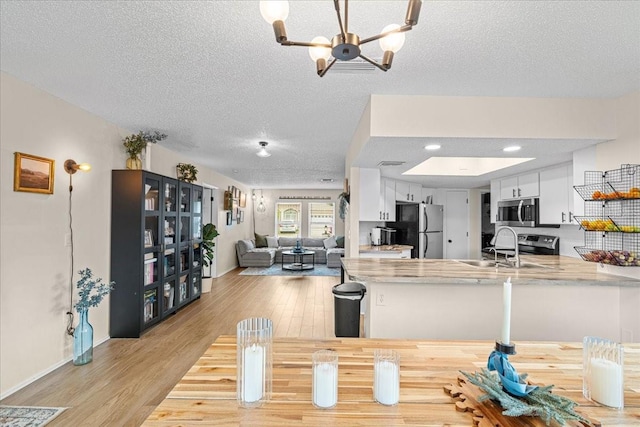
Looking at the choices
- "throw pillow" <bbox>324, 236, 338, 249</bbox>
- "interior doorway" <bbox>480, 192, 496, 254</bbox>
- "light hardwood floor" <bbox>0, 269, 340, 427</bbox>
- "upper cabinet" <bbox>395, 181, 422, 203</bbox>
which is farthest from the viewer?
"throw pillow" <bbox>324, 236, 338, 249</bbox>

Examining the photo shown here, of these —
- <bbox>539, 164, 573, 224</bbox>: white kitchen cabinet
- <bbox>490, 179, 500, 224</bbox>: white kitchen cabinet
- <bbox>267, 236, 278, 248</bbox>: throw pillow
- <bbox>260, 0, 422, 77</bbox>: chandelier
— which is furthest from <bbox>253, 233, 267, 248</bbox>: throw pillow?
<bbox>260, 0, 422, 77</bbox>: chandelier

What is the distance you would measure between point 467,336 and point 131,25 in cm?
315

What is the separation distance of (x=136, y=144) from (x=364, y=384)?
150 inches

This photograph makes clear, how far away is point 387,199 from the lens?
538 cm

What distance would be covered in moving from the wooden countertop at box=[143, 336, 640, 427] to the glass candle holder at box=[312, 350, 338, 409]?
0.02 meters

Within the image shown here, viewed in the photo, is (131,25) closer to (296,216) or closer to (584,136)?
(584,136)

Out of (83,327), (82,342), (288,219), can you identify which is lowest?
(82,342)

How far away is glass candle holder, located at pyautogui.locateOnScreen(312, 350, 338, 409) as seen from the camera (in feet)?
3.00

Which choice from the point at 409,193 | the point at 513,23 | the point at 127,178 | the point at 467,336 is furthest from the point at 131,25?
the point at 409,193

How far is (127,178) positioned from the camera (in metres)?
3.65

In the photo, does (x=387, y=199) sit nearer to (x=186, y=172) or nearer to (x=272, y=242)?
(x=186, y=172)

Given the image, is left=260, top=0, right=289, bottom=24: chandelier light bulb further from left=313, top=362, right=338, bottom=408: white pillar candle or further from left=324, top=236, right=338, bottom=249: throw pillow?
left=324, top=236, right=338, bottom=249: throw pillow

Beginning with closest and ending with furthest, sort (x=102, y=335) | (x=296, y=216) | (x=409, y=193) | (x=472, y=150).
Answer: (x=472, y=150) → (x=102, y=335) → (x=409, y=193) → (x=296, y=216)

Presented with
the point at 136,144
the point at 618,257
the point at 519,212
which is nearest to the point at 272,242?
the point at 136,144
